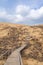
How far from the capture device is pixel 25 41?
847 inches

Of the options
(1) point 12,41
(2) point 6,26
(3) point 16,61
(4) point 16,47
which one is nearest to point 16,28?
(2) point 6,26

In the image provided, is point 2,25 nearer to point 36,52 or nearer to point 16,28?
point 16,28

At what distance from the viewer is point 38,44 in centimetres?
2092

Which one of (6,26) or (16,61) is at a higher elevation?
(6,26)

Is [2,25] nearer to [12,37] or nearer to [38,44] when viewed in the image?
[12,37]

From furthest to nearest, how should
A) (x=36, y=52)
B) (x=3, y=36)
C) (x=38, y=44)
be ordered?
(x=3, y=36)
(x=38, y=44)
(x=36, y=52)

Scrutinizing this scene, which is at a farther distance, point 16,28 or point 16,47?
point 16,28

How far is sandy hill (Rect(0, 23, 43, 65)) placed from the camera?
1811 cm

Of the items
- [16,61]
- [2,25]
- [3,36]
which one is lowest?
[16,61]

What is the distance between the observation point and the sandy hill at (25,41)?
18.1 meters

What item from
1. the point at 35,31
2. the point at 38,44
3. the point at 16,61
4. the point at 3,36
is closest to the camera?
the point at 16,61

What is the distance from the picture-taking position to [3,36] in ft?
73.4

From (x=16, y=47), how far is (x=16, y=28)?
475 cm

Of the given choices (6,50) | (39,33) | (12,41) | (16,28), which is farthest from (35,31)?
(6,50)
